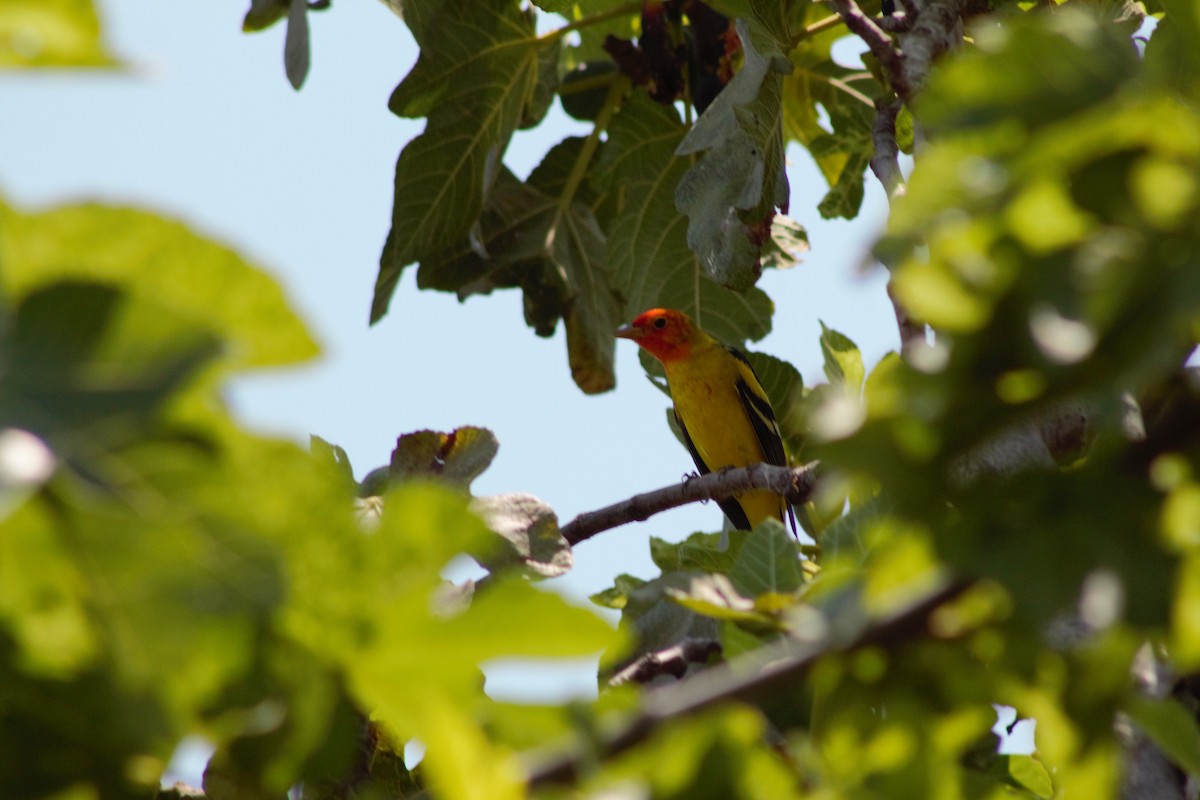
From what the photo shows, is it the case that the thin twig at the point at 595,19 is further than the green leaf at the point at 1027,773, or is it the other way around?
the thin twig at the point at 595,19

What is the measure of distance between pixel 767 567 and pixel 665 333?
556cm

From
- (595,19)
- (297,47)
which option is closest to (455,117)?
(595,19)

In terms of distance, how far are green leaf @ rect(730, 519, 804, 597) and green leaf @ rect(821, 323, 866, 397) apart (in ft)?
4.90

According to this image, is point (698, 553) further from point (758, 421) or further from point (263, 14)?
point (758, 421)

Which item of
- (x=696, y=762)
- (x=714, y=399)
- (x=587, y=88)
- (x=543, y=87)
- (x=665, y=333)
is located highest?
(x=696, y=762)

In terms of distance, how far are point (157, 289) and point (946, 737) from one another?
2.48 ft

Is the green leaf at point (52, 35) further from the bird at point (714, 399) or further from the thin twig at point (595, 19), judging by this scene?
the bird at point (714, 399)

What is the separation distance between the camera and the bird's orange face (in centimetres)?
709

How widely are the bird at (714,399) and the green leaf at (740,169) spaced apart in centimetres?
386

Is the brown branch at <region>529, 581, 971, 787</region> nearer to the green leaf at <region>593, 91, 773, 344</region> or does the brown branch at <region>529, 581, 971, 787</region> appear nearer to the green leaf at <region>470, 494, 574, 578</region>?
the green leaf at <region>470, 494, 574, 578</region>

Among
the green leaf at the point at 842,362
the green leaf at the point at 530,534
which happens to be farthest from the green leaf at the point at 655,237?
the green leaf at the point at 530,534

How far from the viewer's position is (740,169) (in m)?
3.06

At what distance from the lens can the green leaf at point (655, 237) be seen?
13.9 ft

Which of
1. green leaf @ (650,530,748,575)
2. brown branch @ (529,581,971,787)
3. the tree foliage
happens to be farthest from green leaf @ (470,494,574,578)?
brown branch @ (529,581,971,787)
